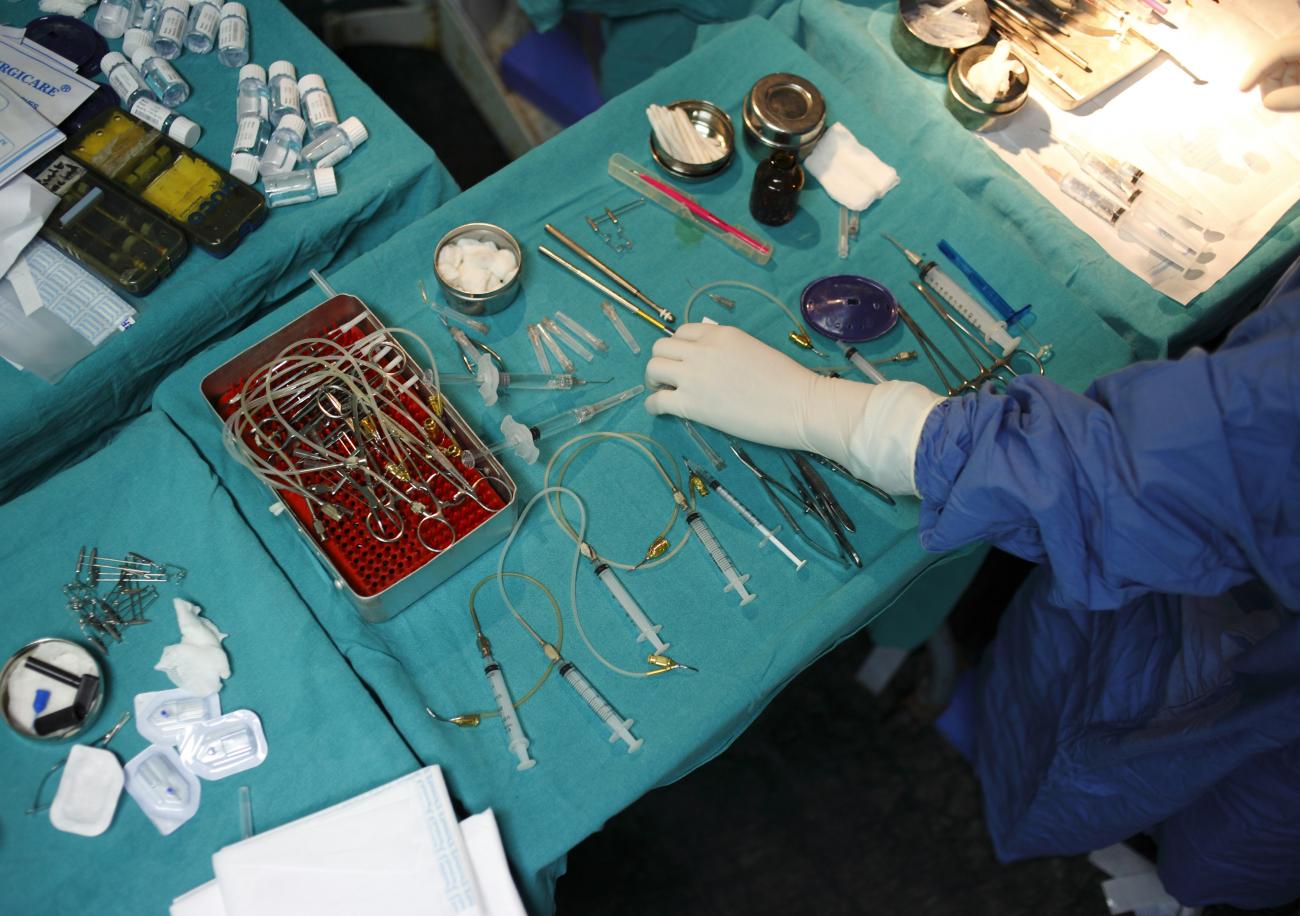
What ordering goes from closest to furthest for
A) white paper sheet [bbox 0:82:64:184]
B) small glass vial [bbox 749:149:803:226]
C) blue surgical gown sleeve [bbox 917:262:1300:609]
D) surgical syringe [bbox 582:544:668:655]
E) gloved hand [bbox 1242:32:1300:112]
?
blue surgical gown sleeve [bbox 917:262:1300:609] < surgical syringe [bbox 582:544:668:655] < white paper sheet [bbox 0:82:64:184] < small glass vial [bbox 749:149:803:226] < gloved hand [bbox 1242:32:1300:112]

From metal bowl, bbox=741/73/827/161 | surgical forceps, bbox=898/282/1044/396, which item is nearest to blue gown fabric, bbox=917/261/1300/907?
surgical forceps, bbox=898/282/1044/396

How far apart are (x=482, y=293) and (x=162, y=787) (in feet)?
3.66

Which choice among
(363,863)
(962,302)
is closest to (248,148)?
(363,863)

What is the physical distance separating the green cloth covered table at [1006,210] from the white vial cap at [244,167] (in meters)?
1.09

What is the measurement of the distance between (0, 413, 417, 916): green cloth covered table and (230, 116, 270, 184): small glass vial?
25.3 inches

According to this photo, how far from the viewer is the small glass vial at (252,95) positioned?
83.4 inches

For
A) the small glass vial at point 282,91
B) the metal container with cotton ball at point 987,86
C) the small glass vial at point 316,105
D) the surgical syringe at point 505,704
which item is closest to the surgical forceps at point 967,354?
the metal container with cotton ball at point 987,86

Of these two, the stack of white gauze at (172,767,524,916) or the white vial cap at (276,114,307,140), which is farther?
the white vial cap at (276,114,307,140)

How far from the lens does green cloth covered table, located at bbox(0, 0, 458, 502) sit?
6.10ft

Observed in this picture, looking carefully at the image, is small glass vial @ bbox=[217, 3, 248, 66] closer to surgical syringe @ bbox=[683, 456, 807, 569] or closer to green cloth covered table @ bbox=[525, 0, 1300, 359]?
green cloth covered table @ bbox=[525, 0, 1300, 359]

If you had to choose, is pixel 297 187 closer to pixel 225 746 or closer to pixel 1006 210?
pixel 225 746

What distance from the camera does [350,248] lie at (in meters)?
2.21

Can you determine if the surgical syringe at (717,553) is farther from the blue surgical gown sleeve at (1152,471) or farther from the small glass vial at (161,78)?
the small glass vial at (161,78)

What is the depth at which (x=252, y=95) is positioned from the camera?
2137 mm
